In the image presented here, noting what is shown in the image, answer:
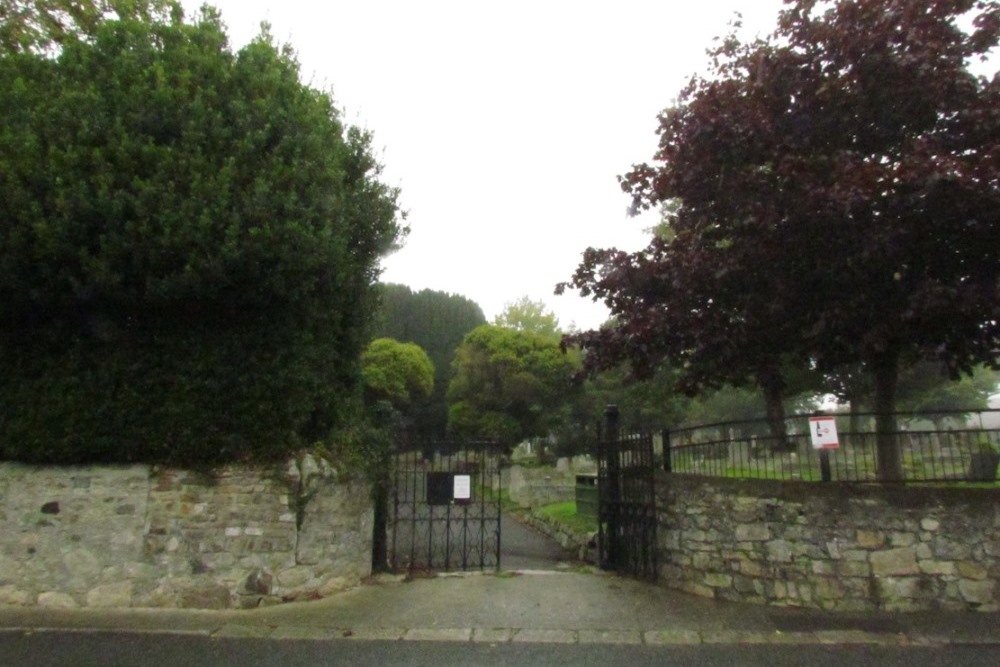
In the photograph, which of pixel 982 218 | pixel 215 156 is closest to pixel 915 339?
pixel 982 218

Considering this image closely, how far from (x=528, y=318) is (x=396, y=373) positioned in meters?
13.8

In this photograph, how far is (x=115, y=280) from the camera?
7203 millimetres

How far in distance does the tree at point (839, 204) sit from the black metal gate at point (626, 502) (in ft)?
5.18

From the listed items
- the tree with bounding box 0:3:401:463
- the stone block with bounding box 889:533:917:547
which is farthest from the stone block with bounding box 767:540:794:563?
the tree with bounding box 0:3:401:463

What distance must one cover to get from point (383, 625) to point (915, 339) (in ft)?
19.2

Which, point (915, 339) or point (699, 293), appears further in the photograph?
point (699, 293)

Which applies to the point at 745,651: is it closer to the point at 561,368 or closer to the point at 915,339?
the point at 915,339

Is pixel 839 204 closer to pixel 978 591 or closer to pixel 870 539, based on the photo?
pixel 870 539

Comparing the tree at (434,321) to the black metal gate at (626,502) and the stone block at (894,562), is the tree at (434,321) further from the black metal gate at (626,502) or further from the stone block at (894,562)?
the stone block at (894,562)

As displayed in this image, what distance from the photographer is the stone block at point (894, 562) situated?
727cm

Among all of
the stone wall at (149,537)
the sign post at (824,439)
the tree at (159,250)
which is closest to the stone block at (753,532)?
the sign post at (824,439)

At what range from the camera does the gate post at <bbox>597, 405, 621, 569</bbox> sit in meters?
9.96

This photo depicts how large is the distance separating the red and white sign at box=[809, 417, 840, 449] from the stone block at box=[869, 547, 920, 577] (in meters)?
1.10

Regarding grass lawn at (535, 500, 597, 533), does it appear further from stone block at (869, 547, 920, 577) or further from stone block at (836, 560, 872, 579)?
stone block at (869, 547, 920, 577)
